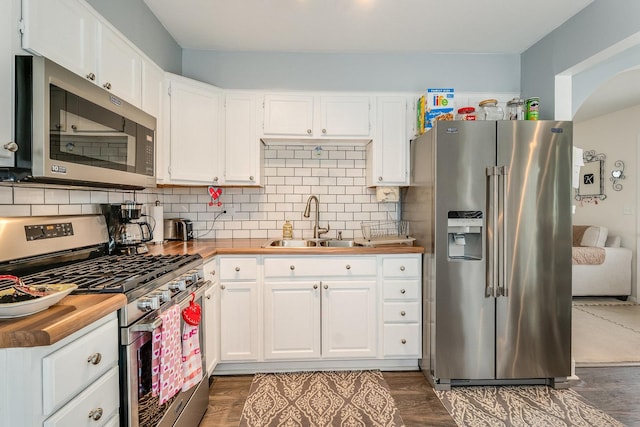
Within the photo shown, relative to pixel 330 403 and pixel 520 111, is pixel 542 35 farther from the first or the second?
pixel 330 403

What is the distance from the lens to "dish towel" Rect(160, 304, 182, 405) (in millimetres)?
1406

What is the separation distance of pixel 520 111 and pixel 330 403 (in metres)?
2.51

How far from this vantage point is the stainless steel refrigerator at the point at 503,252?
7.66 ft

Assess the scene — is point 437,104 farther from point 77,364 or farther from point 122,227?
point 77,364

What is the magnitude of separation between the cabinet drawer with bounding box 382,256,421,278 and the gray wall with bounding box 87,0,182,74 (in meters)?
2.28

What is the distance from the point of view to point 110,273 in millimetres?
1477

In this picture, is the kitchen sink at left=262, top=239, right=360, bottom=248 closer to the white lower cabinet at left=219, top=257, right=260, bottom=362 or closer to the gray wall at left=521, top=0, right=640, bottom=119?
the white lower cabinet at left=219, top=257, right=260, bottom=362

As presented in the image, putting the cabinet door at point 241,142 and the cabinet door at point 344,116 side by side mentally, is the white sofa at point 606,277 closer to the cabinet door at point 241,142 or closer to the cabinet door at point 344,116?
the cabinet door at point 344,116

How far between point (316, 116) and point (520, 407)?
2539mm

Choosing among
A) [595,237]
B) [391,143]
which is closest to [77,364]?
[391,143]

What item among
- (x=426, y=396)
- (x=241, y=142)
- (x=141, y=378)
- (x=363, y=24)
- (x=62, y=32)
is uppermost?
(x=363, y=24)

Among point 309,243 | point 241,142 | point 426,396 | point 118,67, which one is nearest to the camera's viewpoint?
point 118,67

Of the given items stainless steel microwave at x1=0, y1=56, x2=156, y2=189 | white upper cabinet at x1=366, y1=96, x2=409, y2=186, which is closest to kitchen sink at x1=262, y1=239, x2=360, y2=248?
white upper cabinet at x1=366, y1=96, x2=409, y2=186

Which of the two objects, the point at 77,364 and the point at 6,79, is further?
the point at 6,79
